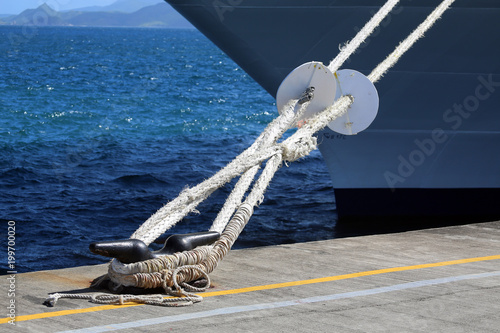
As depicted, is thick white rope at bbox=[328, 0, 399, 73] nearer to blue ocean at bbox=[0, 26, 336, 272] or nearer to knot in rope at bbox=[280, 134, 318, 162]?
knot in rope at bbox=[280, 134, 318, 162]

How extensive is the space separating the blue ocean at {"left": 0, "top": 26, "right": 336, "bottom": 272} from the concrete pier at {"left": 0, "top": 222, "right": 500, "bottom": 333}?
3.73 meters

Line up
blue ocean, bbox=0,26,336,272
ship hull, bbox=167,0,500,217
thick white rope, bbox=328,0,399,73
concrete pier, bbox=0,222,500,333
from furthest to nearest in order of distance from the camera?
Answer: blue ocean, bbox=0,26,336,272 < ship hull, bbox=167,0,500,217 < thick white rope, bbox=328,0,399,73 < concrete pier, bbox=0,222,500,333

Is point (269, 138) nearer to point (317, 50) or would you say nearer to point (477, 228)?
point (477, 228)

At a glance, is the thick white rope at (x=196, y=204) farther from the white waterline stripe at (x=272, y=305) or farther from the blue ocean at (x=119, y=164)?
the blue ocean at (x=119, y=164)

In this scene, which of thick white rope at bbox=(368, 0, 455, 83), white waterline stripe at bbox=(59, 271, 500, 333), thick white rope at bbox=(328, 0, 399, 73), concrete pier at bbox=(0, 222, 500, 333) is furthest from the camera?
thick white rope at bbox=(368, 0, 455, 83)

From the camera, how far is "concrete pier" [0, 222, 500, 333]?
3740 millimetres

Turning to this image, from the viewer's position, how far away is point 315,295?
14.0ft

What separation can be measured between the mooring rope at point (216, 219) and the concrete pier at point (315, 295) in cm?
13

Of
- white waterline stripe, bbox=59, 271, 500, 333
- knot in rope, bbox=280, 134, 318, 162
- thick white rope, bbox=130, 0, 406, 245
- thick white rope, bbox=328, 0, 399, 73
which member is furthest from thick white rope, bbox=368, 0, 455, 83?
white waterline stripe, bbox=59, 271, 500, 333

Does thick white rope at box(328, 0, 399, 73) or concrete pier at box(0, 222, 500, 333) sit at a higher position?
thick white rope at box(328, 0, 399, 73)

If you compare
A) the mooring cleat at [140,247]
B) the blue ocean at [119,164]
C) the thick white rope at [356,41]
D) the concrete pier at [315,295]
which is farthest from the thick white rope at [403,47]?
the blue ocean at [119,164]

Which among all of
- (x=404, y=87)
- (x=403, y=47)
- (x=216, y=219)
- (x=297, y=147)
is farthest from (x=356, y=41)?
(x=216, y=219)

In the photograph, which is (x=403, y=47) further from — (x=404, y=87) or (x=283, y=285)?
(x=283, y=285)

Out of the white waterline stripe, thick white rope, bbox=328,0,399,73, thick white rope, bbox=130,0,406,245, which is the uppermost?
thick white rope, bbox=328,0,399,73
